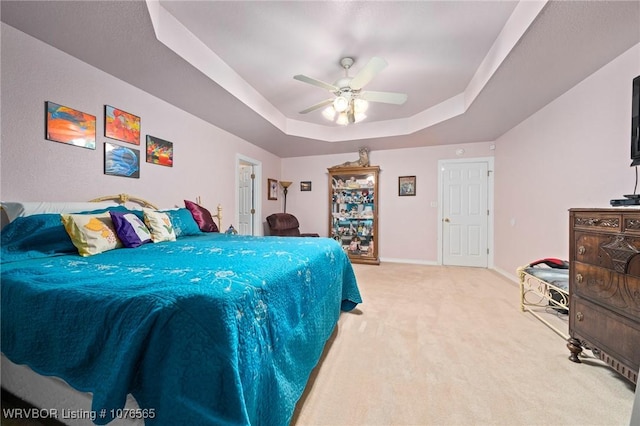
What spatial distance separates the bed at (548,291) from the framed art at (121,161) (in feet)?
13.6

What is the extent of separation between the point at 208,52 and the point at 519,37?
8.91ft

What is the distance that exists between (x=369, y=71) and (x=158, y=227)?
2355 mm

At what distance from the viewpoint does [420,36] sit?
2240 mm

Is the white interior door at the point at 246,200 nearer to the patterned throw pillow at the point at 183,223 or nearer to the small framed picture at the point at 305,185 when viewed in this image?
the small framed picture at the point at 305,185

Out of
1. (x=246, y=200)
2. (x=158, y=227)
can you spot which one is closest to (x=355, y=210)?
(x=246, y=200)

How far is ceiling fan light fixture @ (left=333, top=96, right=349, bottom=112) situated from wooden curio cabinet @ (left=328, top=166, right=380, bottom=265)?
2.56m

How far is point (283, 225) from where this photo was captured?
509 centimetres

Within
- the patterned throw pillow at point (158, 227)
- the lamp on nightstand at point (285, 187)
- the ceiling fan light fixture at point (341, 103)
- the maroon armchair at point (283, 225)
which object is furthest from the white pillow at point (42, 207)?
the lamp on nightstand at point (285, 187)

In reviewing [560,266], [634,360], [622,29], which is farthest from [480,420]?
[622,29]


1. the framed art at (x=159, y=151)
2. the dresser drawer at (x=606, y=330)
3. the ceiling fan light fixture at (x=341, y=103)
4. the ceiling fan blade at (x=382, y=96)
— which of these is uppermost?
the ceiling fan blade at (x=382, y=96)

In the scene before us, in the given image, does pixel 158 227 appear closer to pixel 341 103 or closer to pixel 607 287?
pixel 341 103

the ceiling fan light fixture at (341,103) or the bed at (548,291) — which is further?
the ceiling fan light fixture at (341,103)

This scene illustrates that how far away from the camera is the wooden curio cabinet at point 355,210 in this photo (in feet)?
16.5

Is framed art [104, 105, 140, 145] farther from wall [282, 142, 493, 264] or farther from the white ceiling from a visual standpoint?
wall [282, 142, 493, 264]
